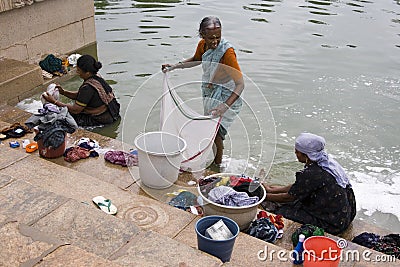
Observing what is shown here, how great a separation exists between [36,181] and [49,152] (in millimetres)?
630

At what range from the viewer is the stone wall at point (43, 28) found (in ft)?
24.2

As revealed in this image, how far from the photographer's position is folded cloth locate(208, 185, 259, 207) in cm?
346

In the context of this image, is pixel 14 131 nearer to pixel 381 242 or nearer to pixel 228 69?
pixel 228 69

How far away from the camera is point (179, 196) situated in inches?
157

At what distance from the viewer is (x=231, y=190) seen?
11.8 ft

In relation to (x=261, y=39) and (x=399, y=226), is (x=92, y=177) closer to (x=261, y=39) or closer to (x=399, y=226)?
(x=399, y=226)

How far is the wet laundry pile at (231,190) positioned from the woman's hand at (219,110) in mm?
615

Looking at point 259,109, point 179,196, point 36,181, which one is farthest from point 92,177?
point 259,109

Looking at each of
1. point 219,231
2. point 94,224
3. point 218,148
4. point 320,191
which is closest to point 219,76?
point 218,148

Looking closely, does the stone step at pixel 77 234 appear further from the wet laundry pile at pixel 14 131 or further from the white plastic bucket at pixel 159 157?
the wet laundry pile at pixel 14 131

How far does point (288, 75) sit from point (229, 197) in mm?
5153

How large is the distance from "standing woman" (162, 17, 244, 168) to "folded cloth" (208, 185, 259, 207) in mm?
834

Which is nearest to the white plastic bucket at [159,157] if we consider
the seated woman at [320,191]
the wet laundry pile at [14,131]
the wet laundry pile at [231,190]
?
the wet laundry pile at [231,190]

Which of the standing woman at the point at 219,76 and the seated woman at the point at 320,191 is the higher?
the standing woman at the point at 219,76
